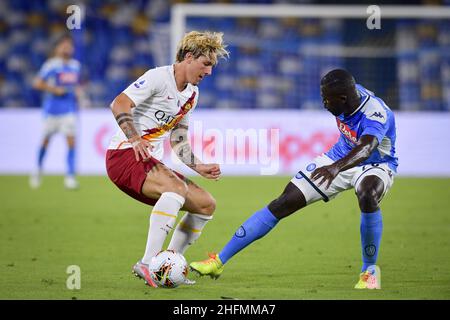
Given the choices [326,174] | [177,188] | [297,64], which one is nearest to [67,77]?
[297,64]

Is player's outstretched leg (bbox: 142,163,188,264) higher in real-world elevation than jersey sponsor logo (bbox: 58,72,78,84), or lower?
lower

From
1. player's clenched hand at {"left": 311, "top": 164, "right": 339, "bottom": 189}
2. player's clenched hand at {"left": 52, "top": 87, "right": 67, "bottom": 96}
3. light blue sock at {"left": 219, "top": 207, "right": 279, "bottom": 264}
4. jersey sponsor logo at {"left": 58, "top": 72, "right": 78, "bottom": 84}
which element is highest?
jersey sponsor logo at {"left": 58, "top": 72, "right": 78, "bottom": 84}

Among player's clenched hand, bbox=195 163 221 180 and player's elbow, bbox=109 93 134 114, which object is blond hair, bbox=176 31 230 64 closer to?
player's elbow, bbox=109 93 134 114

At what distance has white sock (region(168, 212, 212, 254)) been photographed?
774 centimetres

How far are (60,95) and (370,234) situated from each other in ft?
35.1

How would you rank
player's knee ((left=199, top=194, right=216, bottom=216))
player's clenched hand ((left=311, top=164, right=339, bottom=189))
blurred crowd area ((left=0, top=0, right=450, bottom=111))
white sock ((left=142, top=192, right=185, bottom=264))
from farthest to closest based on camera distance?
blurred crowd area ((left=0, top=0, right=450, bottom=111))
player's knee ((left=199, top=194, right=216, bottom=216))
white sock ((left=142, top=192, right=185, bottom=264))
player's clenched hand ((left=311, top=164, right=339, bottom=189))

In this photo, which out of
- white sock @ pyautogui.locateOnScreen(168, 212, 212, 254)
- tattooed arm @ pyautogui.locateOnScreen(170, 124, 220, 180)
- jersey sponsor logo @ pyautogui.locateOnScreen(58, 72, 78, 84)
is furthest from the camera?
jersey sponsor logo @ pyautogui.locateOnScreen(58, 72, 78, 84)

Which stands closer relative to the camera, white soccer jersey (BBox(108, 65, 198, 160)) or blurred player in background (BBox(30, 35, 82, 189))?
white soccer jersey (BBox(108, 65, 198, 160))

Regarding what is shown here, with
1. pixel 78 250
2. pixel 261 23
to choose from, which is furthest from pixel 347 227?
pixel 261 23

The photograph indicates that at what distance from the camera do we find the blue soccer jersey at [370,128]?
7.49m

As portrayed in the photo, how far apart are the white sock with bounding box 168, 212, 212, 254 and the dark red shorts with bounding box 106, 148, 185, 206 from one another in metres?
0.35

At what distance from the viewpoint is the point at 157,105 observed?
7.55m

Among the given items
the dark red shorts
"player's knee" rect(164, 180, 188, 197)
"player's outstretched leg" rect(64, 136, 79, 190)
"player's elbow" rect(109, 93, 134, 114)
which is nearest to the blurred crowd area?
"player's outstretched leg" rect(64, 136, 79, 190)
